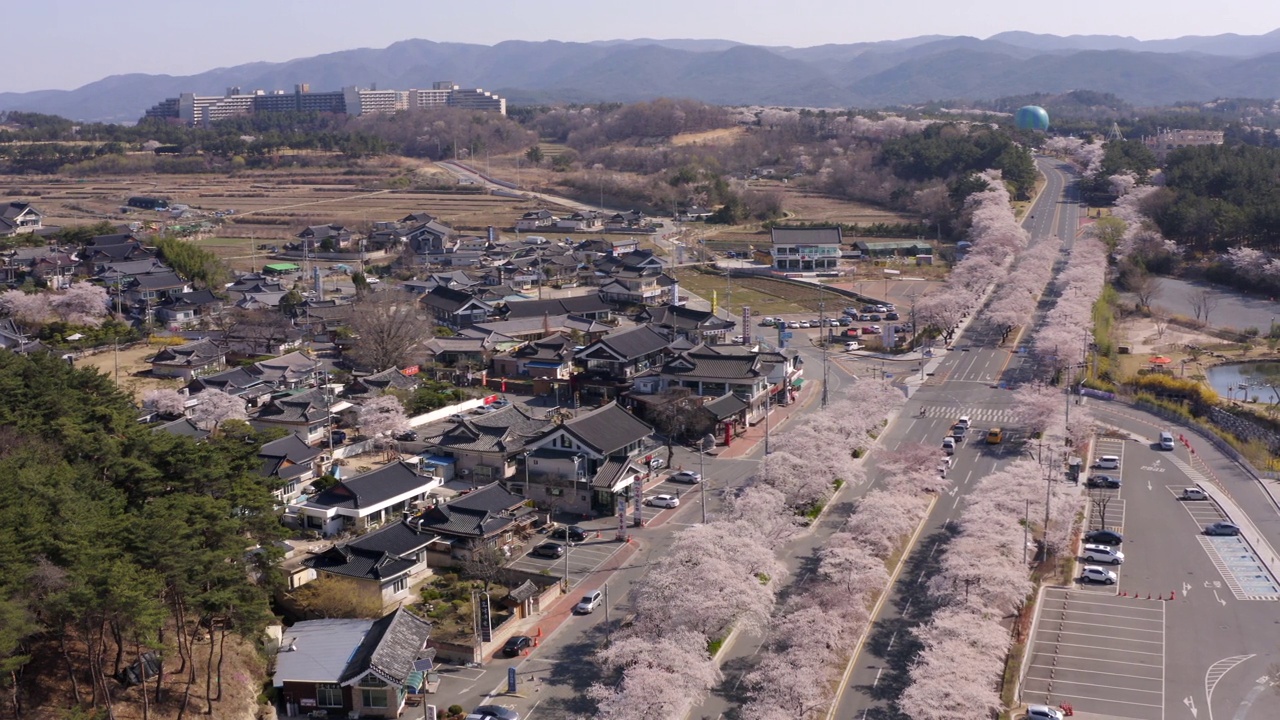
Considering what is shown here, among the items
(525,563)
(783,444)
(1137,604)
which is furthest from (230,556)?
(1137,604)

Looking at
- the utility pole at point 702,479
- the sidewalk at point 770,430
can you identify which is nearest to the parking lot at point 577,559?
the utility pole at point 702,479

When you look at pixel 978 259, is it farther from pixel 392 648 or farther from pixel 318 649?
pixel 318 649

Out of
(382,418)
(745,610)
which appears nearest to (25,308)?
(382,418)

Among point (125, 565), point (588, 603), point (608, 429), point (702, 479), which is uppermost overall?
point (125, 565)

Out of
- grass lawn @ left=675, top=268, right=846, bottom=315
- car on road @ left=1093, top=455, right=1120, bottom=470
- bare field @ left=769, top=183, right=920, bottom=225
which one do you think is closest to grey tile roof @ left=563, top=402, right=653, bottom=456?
car on road @ left=1093, top=455, right=1120, bottom=470

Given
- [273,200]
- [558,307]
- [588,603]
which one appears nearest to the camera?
[588,603]

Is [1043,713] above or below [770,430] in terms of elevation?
below

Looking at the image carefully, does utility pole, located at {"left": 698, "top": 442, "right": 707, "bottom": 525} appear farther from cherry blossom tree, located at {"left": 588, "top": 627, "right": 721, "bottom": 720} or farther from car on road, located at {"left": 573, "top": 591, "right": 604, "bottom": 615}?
cherry blossom tree, located at {"left": 588, "top": 627, "right": 721, "bottom": 720}
